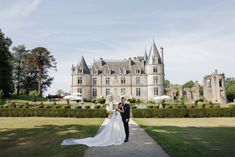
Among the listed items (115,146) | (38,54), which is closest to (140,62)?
(38,54)

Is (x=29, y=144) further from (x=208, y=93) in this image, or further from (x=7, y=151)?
(x=208, y=93)

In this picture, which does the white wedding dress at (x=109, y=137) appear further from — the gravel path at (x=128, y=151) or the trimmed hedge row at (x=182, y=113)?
the trimmed hedge row at (x=182, y=113)

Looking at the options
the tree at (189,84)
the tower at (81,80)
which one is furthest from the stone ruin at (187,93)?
the tree at (189,84)

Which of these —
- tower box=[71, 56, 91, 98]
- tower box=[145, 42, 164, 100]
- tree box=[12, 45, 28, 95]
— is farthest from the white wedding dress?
tree box=[12, 45, 28, 95]

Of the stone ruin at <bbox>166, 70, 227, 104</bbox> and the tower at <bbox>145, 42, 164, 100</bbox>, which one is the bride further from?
→ the tower at <bbox>145, 42, 164, 100</bbox>

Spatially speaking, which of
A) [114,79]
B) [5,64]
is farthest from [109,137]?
[114,79]

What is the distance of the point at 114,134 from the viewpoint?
10.4 metres

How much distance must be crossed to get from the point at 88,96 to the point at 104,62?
8873 millimetres

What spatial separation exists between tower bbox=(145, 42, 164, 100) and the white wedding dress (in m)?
43.9

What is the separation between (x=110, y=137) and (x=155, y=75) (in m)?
45.4

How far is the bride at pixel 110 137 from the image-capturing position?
9.52 m

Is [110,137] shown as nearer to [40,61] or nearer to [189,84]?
[40,61]

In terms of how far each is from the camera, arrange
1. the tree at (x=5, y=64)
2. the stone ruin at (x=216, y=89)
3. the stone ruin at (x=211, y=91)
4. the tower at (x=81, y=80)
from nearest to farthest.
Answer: the tree at (x=5, y=64)
the stone ruin at (x=216, y=89)
the stone ruin at (x=211, y=91)
the tower at (x=81, y=80)

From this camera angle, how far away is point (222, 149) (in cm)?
826
